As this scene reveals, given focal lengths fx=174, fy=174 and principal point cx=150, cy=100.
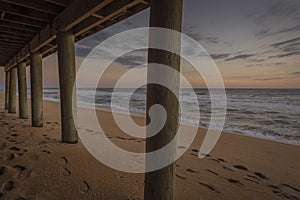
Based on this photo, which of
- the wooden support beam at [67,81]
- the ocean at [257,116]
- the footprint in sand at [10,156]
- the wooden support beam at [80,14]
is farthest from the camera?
the ocean at [257,116]

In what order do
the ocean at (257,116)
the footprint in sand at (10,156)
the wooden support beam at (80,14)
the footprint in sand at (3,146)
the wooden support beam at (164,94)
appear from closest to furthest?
1. the wooden support beam at (164,94)
2. the wooden support beam at (80,14)
3. the footprint in sand at (10,156)
4. the footprint in sand at (3,146)
5. the ocean at (257,116)

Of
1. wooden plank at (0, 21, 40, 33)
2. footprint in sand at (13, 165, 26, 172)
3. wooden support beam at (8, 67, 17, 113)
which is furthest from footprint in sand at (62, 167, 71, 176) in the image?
wooden support beam at (8, 67, 17, 113)

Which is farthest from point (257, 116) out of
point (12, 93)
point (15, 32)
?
point (12, 93)

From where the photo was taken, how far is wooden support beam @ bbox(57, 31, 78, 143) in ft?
12.4

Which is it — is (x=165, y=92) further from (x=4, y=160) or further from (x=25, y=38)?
(x=25, y=38)

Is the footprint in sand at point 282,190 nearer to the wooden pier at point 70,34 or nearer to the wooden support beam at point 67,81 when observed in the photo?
the wooden pier at point 70,34

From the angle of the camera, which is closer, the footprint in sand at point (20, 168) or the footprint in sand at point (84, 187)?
the footprint in sand at point (84, 187)

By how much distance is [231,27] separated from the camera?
923cm

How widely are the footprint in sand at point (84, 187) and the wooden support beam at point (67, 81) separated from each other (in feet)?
6.30

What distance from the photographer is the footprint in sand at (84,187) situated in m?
2.12

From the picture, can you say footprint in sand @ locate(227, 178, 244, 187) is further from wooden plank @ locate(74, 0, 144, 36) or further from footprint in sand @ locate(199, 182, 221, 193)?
wooden plank @ locate(74, 0, 144, 36)

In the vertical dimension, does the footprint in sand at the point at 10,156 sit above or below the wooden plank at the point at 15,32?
below

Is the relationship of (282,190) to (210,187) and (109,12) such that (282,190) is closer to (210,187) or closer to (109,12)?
(210,187)

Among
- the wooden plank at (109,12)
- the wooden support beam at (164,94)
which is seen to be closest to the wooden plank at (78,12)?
the wooden plank at (109,12)
